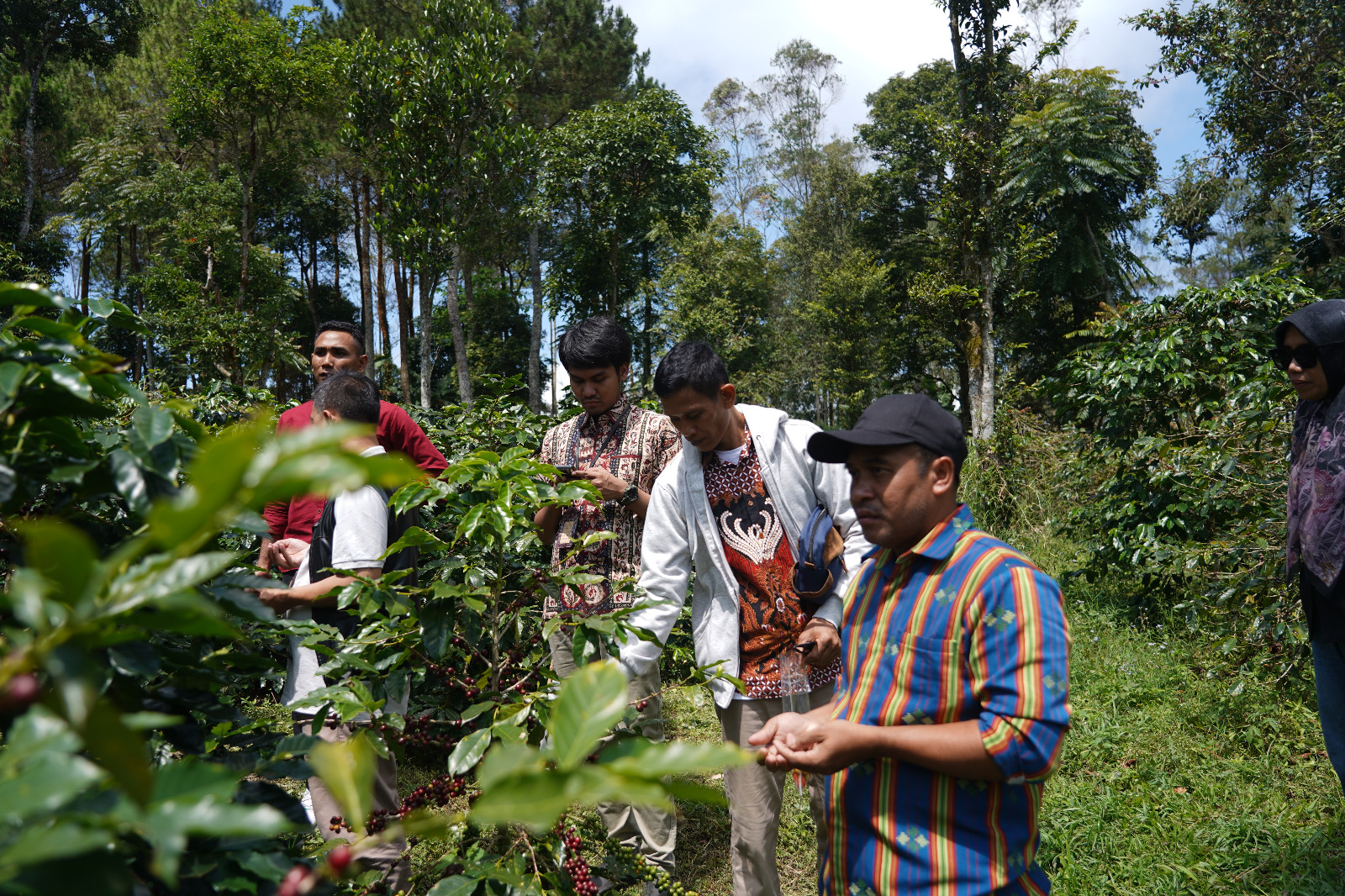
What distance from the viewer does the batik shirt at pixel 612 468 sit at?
2826 millimetres

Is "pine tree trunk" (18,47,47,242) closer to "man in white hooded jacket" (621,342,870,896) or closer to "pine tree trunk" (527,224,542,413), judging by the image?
"pine tree trunk" (527,224,542,413)

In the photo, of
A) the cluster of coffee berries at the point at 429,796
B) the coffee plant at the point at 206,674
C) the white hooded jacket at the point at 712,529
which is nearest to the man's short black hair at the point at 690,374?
the white hooded jacket at the point at 712,529

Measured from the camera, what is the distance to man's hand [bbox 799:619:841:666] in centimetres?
195

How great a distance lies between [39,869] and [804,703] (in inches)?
77.6

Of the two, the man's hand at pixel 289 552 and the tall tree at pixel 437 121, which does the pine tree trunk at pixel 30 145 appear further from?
the man's hand at pixel 289 552

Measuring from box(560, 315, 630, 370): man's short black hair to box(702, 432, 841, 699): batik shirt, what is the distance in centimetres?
69

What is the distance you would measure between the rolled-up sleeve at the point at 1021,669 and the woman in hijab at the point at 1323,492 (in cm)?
157

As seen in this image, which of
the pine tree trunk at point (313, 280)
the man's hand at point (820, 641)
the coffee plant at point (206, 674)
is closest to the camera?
the coffee plant at point (206, 674)

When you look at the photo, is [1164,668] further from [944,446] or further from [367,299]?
[367,299]

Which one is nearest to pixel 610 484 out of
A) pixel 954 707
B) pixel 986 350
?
pixel 954 707

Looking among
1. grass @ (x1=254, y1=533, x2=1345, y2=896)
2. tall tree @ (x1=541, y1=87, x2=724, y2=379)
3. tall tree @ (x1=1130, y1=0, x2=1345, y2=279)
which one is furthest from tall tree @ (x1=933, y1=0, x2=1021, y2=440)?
grass @ (x1=254, y1=533, x2=1345, y2=896)

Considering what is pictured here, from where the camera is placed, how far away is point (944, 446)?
1407mm

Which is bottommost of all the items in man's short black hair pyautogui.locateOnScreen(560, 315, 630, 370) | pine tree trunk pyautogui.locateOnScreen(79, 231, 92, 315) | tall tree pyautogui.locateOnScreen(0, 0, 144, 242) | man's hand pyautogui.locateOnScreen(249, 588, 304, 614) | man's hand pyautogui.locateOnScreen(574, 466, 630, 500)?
man's hand pyautogui.locateOnScreen(249, 588, 304, 614)

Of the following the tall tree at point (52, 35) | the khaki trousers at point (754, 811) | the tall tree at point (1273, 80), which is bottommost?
the khaki trousers at point (754, 811)
